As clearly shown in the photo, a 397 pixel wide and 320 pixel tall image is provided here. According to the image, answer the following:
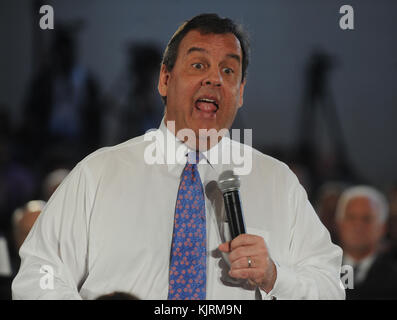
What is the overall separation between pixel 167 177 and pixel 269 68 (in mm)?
1722

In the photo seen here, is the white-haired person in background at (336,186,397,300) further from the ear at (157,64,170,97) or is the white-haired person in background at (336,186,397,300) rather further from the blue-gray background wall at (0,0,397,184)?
the ear at (157,64,170,97)

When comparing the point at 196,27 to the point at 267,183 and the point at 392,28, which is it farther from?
the point at 392,28

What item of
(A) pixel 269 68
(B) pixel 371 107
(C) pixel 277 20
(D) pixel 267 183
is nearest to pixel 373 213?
(B) pixel 371 107

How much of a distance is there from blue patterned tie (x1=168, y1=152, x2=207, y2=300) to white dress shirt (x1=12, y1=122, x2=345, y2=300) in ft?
0.12

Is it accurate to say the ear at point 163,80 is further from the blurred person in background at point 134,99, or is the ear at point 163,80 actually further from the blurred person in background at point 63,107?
the blurred person in background at point 63,107

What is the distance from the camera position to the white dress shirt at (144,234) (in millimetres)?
1599

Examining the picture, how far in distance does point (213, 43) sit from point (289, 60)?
5.31 feet

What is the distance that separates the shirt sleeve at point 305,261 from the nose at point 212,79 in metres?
0.38

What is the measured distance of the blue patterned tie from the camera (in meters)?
1.60

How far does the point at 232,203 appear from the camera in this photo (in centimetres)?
149

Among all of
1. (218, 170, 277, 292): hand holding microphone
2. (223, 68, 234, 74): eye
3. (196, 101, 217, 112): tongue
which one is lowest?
(218, 170, 277, 292): hand holding microphone

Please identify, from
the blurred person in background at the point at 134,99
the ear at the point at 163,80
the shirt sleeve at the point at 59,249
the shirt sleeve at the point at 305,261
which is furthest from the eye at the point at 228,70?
the blurred person in background at the point at 134,99

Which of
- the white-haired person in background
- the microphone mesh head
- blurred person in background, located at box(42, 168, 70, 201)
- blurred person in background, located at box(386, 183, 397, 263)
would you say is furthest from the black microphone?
blurred person in background, located at box(386, 183, 397, 263)

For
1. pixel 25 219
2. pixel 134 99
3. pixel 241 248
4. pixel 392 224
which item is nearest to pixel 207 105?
pixel 241 248
